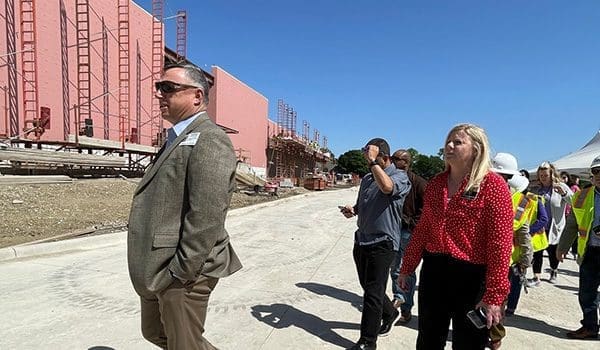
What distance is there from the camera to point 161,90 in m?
2.04

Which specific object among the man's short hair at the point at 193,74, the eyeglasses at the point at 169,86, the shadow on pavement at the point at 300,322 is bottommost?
the shadow on pavement at the point at 300,322

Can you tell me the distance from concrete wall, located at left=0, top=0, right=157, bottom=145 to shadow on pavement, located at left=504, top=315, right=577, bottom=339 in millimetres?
16531

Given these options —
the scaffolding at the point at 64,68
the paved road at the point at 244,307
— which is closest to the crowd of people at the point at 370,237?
the paved road at the point at 244,307

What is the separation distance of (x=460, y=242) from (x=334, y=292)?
2901mm

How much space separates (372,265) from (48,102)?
17.0 metres

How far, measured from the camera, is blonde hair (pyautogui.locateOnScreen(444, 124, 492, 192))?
7.14 ft

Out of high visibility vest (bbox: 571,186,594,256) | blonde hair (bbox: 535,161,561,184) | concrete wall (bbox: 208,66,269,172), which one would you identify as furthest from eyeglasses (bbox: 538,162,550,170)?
concrete wall (bbox: 208,66,269,172)

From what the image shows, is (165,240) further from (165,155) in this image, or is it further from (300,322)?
(300,322)

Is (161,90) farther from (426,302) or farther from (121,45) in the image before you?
(121,45)

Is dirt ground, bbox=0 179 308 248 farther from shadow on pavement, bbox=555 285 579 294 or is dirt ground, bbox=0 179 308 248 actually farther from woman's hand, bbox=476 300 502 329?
shadow on pavement, bbox=555 285 579 294

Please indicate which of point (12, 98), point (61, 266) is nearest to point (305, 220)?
point (61, 266)

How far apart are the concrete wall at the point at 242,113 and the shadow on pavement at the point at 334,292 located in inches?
1015

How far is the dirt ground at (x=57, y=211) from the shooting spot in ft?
24.0

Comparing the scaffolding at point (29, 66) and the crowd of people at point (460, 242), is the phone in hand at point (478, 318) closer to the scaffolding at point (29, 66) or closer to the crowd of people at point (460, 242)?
the crowd of people at point (460, 242)
